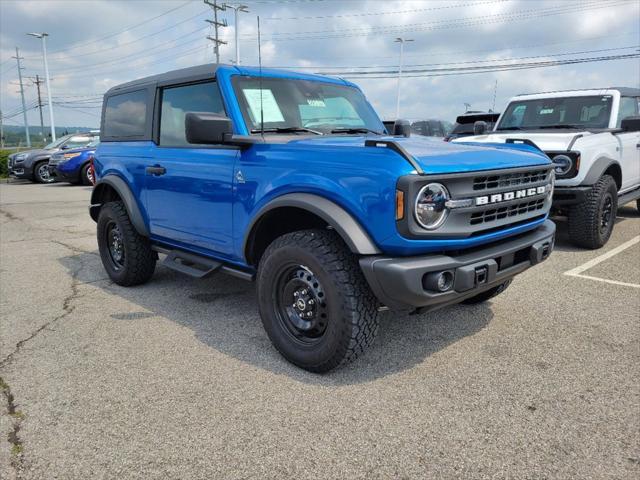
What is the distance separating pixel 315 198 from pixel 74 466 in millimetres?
1754

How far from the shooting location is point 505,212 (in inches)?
118

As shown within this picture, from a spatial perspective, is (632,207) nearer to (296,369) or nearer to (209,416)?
(296,369)

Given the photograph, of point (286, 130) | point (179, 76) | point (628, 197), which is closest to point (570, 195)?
point (628, 197)

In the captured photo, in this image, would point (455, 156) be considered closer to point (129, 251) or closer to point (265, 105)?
point (265, 105)

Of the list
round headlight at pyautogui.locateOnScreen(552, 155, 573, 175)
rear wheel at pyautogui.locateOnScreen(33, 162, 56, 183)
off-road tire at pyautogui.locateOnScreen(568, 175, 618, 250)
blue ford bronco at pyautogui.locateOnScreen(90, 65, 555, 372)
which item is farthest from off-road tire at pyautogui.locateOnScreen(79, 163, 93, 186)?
off-road tire at pyautogui.locateOnScreen(568, 175, 618, 250)

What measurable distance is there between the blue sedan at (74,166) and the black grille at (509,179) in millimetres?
14401

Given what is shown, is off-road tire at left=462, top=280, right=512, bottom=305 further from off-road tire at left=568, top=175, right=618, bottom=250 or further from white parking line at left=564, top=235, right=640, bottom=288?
off-road tire at left=568, top=175, right=618, bottom=250

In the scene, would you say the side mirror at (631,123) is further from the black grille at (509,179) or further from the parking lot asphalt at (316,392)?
the black grille at (509,179)

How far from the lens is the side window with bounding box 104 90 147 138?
14.6ft

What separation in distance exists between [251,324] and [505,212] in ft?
6.67

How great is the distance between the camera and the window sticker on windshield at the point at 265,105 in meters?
3.50

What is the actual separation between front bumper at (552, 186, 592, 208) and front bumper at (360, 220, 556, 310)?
10.7 feet

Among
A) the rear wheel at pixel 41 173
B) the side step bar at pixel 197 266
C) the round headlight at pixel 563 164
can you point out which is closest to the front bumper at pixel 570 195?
the round headlight at pixel 563 164

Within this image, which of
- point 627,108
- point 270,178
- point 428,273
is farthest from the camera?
point 627,108
